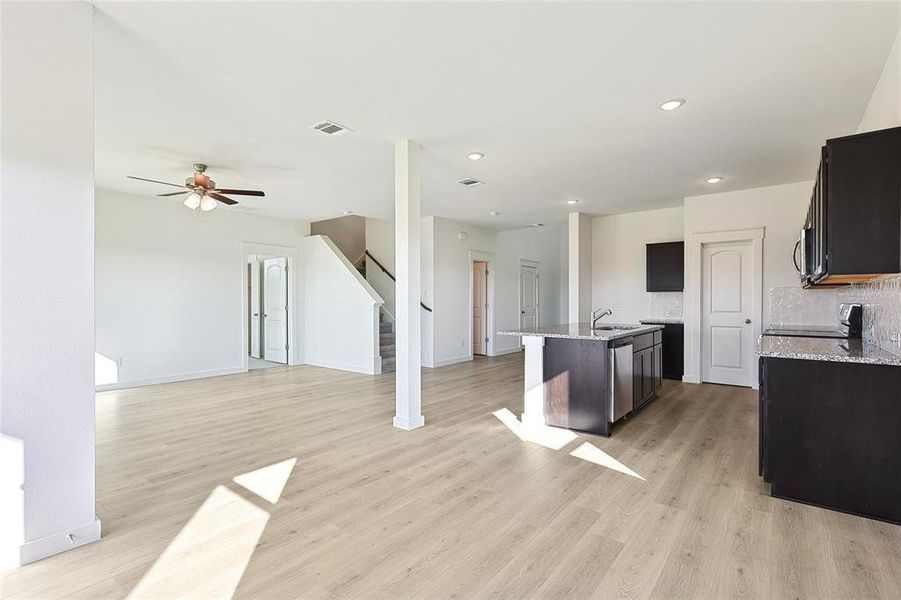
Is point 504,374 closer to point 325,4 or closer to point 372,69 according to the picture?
point 372,69

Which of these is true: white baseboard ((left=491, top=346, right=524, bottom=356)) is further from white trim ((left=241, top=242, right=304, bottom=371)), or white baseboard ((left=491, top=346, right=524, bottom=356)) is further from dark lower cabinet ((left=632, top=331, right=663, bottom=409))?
dark lower cabinet ((left=632, top=331, right=663, bottom=409))

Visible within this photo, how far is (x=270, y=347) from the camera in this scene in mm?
8680

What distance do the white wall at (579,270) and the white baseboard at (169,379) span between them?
567cm

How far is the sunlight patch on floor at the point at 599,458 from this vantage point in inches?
121

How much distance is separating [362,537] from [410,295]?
226 cm

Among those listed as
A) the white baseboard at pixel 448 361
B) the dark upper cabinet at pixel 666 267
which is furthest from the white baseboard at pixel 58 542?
the dark upper cabinet at pixel 666 267

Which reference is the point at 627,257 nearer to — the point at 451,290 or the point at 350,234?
the point at 451,290

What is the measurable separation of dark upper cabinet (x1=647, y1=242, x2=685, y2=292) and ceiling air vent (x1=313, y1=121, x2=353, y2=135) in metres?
5.13

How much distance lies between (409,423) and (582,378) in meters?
1.65

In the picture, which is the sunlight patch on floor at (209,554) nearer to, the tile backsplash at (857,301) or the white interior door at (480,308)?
the tile backsplash at (857,301)

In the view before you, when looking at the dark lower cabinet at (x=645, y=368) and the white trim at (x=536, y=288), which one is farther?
the white trim at (x=536, y=288)

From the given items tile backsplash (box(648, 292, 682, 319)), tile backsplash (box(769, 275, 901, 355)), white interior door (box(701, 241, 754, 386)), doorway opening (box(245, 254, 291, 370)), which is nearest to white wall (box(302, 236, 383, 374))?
doorway opening (box(245, 254, 291, 370))

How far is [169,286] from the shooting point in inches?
254

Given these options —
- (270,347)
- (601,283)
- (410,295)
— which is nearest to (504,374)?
(601,283)
